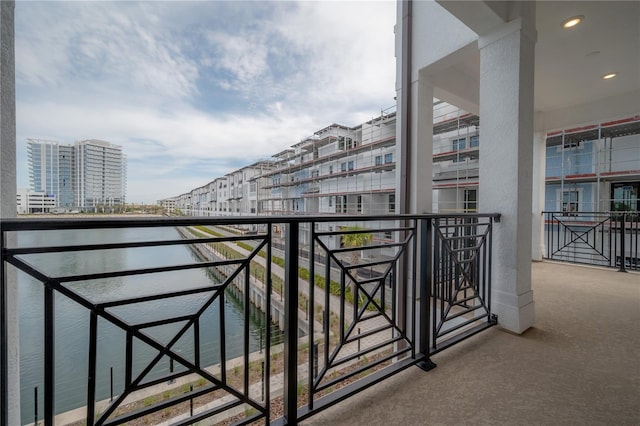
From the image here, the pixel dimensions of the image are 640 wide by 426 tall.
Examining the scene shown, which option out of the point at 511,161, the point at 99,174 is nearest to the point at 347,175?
the point at 511,161

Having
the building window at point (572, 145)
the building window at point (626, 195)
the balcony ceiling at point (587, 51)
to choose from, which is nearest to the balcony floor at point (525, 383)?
the balcony ceiling at point (587, 51)

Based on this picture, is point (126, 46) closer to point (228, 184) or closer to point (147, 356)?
point (228, 184)

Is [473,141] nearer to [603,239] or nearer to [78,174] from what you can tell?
[603,239]

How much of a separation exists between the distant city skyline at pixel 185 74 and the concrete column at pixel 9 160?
6 centimetres

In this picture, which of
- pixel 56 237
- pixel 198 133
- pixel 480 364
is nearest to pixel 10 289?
pixel 56 237

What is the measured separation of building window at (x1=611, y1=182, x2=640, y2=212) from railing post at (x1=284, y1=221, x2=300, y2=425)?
28.8ft

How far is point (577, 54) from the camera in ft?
9.77

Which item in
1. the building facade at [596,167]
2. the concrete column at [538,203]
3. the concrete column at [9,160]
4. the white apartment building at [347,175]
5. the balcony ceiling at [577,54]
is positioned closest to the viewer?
the concrete column at [9,160]

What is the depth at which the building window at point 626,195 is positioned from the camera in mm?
6320

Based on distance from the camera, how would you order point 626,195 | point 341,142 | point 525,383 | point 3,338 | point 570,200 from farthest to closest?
1. point 341,142
2. point 570,200
3. point 626,195
4. point 525,383
5. point 3,338

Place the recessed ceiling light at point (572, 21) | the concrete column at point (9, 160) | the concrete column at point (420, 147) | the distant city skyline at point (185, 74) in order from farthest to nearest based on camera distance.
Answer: the concrete column at point (420, 147) → the distant city skyline at point (185, 74) → the recessed ceiling light at point (572, 21) → the concrete column at point (9, 160)

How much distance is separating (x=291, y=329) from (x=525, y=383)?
1.26 metres

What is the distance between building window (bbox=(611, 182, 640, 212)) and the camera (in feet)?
20.7

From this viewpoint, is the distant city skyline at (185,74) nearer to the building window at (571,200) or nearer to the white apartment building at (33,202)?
the white apartment building at (33,202)
